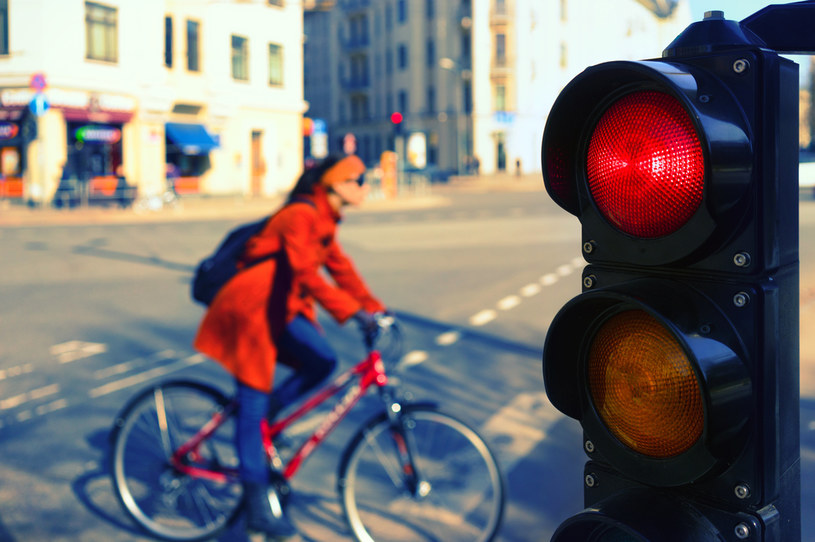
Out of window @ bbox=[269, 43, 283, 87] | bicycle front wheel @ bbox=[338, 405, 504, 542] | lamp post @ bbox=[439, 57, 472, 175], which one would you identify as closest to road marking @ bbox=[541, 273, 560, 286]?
window @ bbox=[269, 43, 283, 87]

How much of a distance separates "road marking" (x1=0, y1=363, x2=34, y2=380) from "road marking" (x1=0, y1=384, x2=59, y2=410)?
53cm

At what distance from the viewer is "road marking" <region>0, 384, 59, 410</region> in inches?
237

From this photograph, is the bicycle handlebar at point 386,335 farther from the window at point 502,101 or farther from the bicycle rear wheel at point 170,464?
the window at point 502,101

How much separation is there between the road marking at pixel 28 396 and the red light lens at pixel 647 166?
574cm

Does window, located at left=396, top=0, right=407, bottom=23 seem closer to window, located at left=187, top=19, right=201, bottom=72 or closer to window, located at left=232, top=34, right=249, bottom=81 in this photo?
window, located at left=232, top=34, right=249, bottom=81

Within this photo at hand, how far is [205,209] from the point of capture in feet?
70.0

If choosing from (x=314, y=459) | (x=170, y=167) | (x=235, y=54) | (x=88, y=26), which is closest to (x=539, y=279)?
(x=314, y=459)

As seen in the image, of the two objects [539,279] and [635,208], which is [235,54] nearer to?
[635,208]

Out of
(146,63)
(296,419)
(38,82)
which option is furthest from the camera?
(296,419)

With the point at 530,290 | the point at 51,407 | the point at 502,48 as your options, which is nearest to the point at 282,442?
the point at 502,48

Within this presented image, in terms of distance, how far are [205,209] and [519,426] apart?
55.7 ft

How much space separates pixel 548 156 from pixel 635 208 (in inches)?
5.6

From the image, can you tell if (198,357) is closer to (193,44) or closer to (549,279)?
(193,44)

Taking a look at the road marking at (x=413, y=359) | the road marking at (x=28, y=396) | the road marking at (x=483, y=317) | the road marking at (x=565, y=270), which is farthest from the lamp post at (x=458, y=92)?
the road marking at (x=28, y=396)
